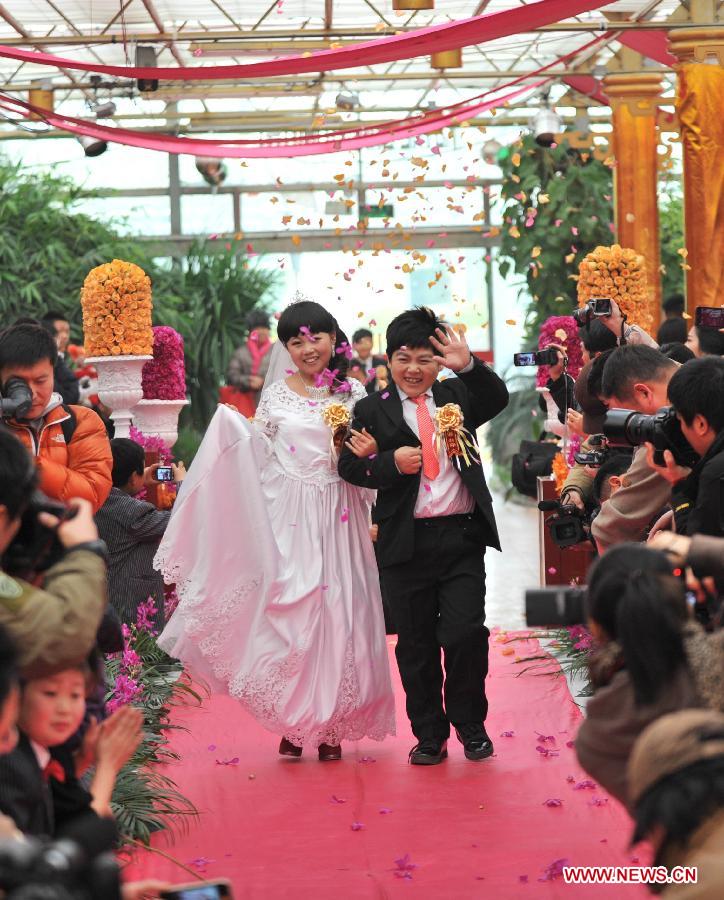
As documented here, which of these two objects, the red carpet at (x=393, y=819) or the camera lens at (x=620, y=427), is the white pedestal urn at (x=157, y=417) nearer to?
the red carpet at (x=393, y=819)

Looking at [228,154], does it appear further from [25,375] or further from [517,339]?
[517,339]

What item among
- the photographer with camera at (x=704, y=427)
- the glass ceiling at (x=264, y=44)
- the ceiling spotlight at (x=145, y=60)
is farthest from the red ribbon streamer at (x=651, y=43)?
the photographer with camera at (x=704, y=427)

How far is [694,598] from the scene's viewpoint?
2512 millimetres

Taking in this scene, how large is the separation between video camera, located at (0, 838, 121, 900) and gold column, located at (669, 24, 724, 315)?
7216 millimetres

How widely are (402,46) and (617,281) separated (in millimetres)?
1585

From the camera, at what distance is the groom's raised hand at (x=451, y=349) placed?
4980 millimetres

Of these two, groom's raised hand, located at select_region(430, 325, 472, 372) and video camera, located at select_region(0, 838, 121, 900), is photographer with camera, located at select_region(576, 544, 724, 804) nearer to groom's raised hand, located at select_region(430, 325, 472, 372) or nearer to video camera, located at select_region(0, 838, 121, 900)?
video camera, located at select_region(0, 838, 121, 900)

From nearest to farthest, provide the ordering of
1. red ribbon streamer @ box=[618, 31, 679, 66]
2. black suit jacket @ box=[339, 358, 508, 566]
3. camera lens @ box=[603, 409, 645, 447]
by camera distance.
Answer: camera lens @ box=[603, 409, 645, 447]
black suit jacket @ box=[339, 358, 508, 566]
red ribbon streamer @ box=[618, 31, 679, 66]

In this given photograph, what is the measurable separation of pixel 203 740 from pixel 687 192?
479cm

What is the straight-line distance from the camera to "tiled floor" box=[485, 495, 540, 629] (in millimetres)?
8438

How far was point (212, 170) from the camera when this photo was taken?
1644 cm

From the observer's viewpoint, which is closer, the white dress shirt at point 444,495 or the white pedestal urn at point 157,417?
the white dress shirt at point 444,495

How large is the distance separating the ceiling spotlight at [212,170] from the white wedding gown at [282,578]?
1096 centimetres

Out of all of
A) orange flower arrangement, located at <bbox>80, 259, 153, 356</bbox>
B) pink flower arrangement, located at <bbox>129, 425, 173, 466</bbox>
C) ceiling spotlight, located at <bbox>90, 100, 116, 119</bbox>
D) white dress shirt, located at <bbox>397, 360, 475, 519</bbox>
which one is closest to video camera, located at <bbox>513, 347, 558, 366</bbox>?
white dress shirt, located at <bbox>397, 360, 475, 519</bbox>
